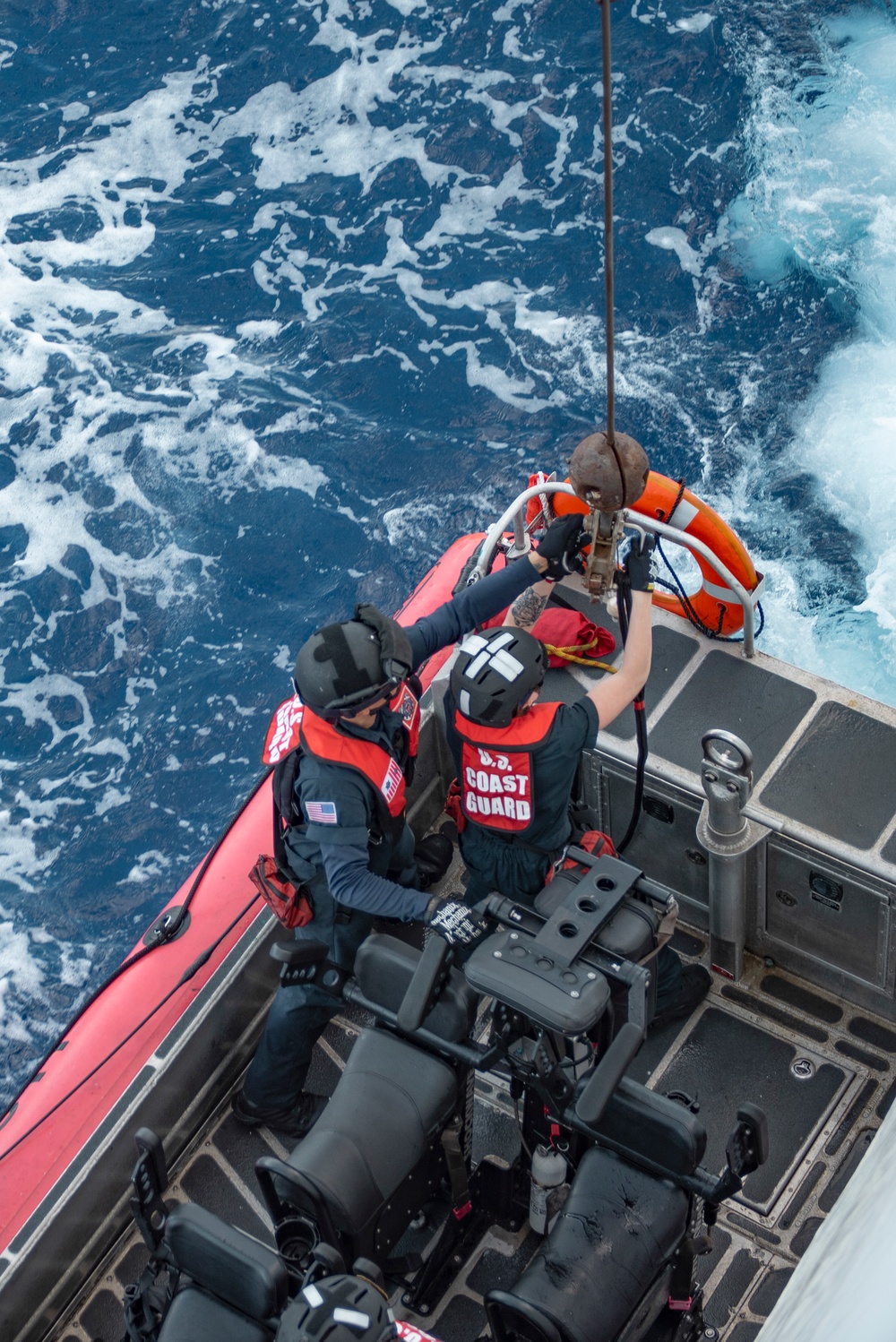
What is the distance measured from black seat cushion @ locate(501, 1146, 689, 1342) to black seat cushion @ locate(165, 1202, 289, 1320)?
20.6 inches

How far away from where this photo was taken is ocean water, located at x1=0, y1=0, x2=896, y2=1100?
769 centimetres

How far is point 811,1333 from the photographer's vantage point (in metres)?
2.37

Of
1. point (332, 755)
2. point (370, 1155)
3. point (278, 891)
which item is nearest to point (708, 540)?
point (332, 755)

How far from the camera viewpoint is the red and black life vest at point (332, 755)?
3.84 m

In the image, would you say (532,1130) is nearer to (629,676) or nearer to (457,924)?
(457,924)

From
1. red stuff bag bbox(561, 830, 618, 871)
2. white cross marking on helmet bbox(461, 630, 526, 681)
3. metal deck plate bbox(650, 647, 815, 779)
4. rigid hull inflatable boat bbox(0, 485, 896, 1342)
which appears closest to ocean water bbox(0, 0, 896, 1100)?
rigid hull inflatable boat bbox(0, 485, 896, 1342)

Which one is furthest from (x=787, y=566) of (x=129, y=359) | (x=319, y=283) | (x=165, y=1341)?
(x=165, y=1341)

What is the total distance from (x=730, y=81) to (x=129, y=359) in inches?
190

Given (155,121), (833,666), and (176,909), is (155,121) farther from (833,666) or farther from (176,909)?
(176,909)

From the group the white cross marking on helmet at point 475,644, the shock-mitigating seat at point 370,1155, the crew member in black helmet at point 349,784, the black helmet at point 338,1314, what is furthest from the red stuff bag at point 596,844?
the black helmet at point 338,1314

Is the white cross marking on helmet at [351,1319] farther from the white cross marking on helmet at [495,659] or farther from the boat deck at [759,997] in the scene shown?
the white cross marking on helmet at [495,659]

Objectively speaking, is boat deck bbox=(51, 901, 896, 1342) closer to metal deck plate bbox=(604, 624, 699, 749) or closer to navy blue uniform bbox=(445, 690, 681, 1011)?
navy blue uniform bbox=(445, 690, 681, 1011)

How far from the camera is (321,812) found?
382 centimetres

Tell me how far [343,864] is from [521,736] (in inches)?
23.5
